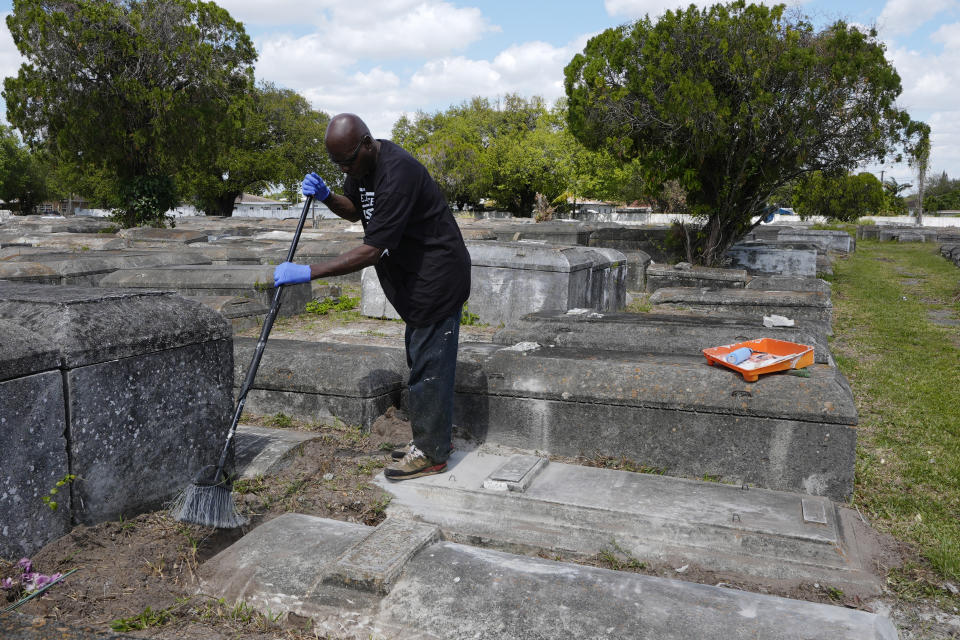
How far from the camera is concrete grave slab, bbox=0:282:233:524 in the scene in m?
2.36

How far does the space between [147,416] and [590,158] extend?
1767 inches

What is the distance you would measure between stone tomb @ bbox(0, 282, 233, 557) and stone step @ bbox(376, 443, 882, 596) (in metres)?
0.92

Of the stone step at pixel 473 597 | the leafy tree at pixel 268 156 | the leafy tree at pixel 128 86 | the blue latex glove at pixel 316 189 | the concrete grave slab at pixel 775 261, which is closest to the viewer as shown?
the stone step at pixel 473 597

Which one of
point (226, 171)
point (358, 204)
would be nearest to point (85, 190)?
point (226, 171)

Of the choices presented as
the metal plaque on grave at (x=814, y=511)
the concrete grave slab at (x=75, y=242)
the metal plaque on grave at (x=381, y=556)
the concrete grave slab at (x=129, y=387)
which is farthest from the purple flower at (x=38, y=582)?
the concrete grave slab at (x=75, y=242)

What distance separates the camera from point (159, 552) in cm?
243

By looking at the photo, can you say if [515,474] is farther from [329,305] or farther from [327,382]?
[329,305]

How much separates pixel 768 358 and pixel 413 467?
76.5 inches

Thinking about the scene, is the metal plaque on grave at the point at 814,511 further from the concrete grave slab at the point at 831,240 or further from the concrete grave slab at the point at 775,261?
the concrete grave slab at the point at 831,240

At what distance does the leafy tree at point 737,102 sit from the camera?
1098 centimetres

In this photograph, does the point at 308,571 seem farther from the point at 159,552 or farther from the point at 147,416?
the point at 147,416

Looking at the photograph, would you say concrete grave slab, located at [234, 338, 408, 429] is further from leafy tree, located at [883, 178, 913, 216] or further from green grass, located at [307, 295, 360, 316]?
leafy tree, located at [883, 178, 913, 216]

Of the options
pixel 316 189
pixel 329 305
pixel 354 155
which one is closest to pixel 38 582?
pixel 354 155

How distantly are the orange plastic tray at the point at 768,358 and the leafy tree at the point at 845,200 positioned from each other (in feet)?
133
